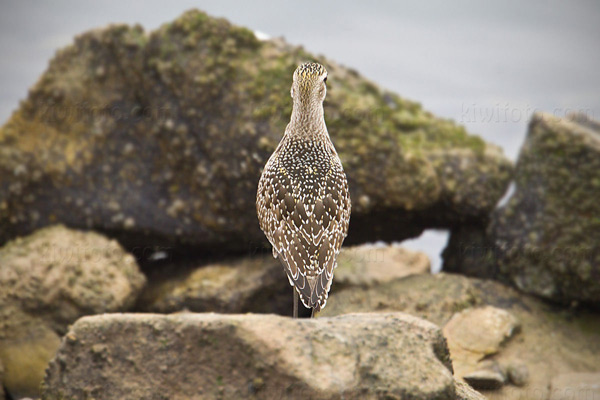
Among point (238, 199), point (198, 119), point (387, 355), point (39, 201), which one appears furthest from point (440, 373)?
point (39, 201)

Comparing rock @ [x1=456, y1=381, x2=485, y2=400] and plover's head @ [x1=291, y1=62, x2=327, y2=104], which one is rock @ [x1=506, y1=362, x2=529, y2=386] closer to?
rock @ [x1=456, y1=381, x2=485, y2=400]

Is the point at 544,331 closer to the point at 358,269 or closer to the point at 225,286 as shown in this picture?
the point at 358,269

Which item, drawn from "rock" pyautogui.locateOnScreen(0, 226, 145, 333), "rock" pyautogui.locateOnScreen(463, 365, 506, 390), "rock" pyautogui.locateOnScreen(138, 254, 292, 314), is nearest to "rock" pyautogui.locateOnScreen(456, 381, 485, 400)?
"rock" pyautogui.locateOnScreen(463, 365, 506, 390)

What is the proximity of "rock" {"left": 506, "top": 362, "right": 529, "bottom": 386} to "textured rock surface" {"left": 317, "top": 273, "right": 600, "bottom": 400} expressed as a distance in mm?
51

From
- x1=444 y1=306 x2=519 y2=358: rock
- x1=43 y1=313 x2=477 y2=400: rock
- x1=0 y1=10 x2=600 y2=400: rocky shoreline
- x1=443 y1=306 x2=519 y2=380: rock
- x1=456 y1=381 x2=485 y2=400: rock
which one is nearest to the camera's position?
x1=43 y1=313 x2=477 y2=400: rock

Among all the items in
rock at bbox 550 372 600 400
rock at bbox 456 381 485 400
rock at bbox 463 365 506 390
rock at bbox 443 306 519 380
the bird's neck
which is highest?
the bird's neck

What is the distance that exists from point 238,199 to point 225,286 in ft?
4.39

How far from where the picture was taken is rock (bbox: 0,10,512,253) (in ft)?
32.7

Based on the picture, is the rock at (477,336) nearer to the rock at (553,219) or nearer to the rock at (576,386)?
the rock at (576,386)

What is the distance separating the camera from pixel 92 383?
5578 mm

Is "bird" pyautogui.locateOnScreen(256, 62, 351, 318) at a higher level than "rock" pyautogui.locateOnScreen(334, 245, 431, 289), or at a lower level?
higher

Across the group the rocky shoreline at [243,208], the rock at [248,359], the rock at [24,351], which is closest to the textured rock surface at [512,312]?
the rocky shoreline at [243,208]

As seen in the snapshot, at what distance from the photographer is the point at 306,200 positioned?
6215mm

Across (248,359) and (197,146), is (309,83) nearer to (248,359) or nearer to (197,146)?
(248,359)
